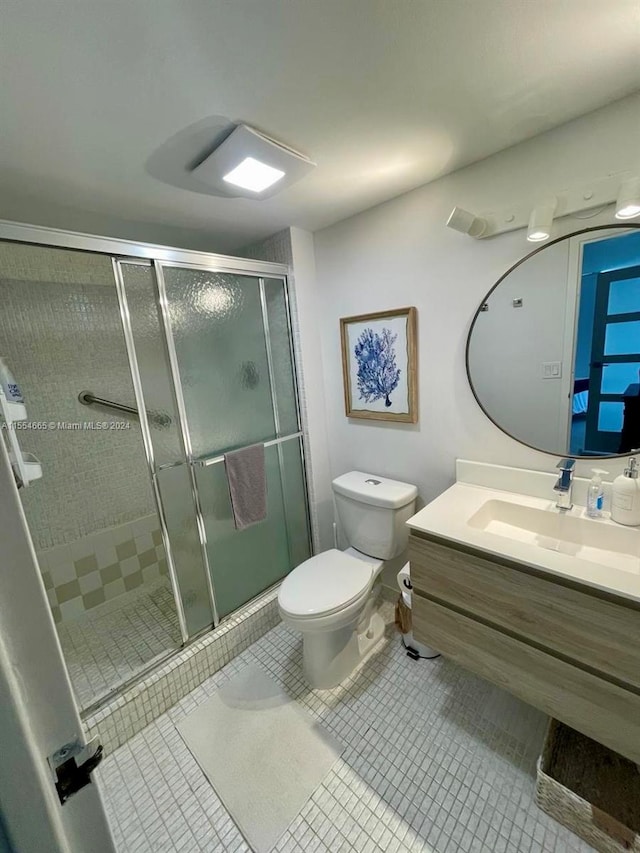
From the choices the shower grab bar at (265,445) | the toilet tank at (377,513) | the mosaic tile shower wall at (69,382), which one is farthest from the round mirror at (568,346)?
the mosaic tile shower wall at (69,382)

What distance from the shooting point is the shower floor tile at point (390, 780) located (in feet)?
3.49

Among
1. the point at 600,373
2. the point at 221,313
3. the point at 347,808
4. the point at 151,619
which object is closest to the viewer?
the point at 347,808

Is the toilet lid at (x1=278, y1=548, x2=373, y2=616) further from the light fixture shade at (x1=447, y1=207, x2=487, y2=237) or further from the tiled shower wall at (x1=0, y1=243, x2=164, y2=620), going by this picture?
the light fixture shade at (x1=447, y1=207, x2=487, y2=237)

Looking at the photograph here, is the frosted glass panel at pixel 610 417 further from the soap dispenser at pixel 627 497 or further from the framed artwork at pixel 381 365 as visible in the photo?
the framed artwork at pixel 381 365

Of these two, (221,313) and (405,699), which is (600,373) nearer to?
(405,699)

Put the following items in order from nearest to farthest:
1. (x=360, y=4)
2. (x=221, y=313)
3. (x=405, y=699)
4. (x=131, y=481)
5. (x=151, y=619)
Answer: (x=360, y=4) < (x=405, y=699) < (x=221, y=313) < (x=151, y=619) < (x=131, y=481)

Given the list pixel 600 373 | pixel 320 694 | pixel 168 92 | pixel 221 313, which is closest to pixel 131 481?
pixel 221 313

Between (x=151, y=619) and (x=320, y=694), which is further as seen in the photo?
(x=151, y=619)

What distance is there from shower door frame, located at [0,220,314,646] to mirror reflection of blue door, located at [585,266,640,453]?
4.63ft

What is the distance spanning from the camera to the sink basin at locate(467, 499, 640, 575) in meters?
1.15

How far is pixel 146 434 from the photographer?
1462 mm

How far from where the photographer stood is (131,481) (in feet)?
7.04

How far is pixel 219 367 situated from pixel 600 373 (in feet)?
5.24

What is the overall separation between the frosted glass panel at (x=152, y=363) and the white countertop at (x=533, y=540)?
3.55 feet
